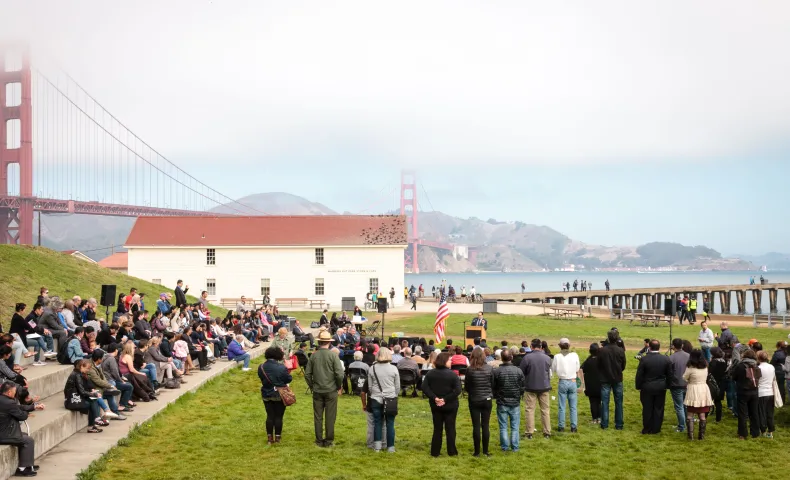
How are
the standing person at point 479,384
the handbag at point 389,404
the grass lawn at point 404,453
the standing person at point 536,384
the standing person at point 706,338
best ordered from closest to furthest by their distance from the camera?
the grass lawn at point 404,453 → the standing person at point 479,384 → the handbag at point 389,404 → the standing person at point 536,384 → the standing person at point 706,338

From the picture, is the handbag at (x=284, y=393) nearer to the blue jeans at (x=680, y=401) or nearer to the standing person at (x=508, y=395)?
the standing person at (x=508, y=395)

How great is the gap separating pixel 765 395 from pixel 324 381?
8081mm

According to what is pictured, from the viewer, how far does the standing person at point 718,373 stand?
15.1 m

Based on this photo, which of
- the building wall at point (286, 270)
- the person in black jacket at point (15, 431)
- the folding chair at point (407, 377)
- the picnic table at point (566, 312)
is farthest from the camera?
the building wall at point (286, 270)

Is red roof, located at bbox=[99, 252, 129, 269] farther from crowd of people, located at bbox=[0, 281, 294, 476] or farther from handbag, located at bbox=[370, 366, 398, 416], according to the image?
handbag, located at bbox=[370, 366, 398, 416]

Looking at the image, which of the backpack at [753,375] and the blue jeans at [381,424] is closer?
the blue jeans at [381,424]

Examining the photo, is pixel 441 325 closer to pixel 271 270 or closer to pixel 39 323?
Answer: pixel 39 323

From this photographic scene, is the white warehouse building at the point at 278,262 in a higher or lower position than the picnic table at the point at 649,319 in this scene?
higher

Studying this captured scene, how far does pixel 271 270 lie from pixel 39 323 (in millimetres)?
37662

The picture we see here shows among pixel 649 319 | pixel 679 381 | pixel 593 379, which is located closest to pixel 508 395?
pixel 593 379

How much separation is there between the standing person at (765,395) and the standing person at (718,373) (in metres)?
1.07

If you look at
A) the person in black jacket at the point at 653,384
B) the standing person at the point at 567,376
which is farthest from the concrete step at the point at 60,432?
the person in black jacket at the point at 653,384

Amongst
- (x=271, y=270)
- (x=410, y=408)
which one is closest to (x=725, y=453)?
(x=410, y=408)

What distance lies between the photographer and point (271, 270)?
2191 inches
